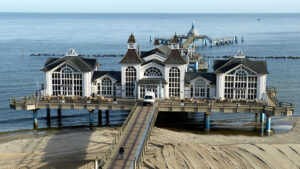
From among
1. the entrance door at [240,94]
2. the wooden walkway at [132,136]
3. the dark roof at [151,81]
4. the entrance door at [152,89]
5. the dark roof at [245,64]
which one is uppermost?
the dark roof at [245,64]

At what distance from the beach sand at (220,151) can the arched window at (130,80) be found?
8076mm

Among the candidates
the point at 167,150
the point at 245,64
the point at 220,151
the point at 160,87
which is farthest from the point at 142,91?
the point at 220,151

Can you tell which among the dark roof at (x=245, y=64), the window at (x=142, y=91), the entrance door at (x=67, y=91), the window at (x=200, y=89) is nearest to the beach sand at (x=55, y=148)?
the window at (x=142, y=91)

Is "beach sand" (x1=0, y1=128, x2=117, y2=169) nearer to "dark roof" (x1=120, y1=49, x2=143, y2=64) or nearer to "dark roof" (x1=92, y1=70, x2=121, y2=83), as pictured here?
"dark roof" (x1=92, y1=70, x2=121, y2=83)

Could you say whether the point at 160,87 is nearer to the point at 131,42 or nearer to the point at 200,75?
the point at 200,75

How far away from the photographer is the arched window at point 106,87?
55.5 m

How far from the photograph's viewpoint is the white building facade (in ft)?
172

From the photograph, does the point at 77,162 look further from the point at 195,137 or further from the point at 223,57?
the point at 223,57

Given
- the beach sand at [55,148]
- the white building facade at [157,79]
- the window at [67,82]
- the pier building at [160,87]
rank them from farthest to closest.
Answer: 1. the window at [67,82]
2. the white building facade at [157,79]
3. the pier building at [160,87]
4. the beach sand at [55,148]

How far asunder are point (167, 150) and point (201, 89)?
605 inches

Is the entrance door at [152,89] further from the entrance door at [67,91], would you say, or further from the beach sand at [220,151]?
the entrance door at [67,91]

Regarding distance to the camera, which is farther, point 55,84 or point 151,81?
point 55,84

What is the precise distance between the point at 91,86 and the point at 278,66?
64.9 meters

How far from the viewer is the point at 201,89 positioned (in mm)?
54250
